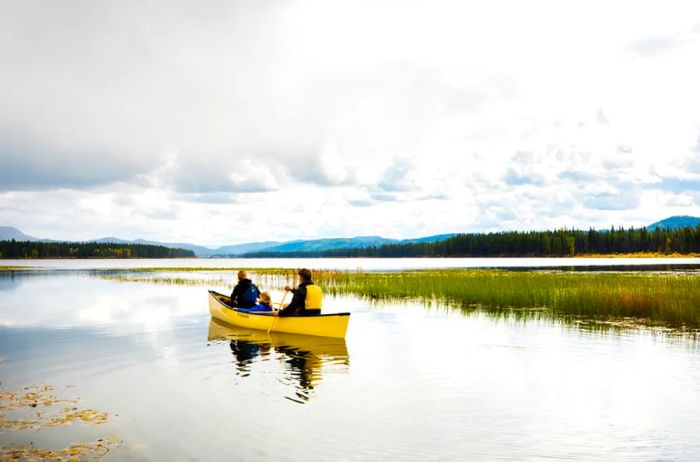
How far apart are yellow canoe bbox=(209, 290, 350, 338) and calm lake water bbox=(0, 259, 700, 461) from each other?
501mm

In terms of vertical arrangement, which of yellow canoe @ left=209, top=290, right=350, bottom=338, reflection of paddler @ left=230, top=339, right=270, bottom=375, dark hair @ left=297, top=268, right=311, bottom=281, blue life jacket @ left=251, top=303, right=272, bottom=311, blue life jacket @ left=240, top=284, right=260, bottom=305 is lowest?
reflection of paddler @ left=230, top=339, right=270, bottom=375

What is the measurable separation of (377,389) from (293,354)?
5.74 metres

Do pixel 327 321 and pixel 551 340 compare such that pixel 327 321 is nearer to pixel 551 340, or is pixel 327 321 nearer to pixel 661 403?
pixel 551 340

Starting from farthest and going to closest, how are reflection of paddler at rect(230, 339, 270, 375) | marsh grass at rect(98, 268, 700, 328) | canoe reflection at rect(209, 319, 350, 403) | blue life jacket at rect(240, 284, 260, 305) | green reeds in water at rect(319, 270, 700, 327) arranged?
green reeds in water at rect(319, 270, 700, 327), marsh grass at rect(98, 268, 700, 328), blue life jacket at rect(240, 284, 260, 305), reflection of paddler at rect(230, 339, 270, 375), canoe reflection at rect(209, 319, 350, 403)

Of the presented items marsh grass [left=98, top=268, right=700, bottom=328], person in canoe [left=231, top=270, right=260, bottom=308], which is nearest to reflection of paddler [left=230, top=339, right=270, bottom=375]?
person in canoe [left=231, top=270, right=260, bottom=308]

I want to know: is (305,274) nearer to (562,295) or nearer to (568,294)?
(562,295)

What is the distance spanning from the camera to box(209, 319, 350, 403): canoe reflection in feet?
50.5

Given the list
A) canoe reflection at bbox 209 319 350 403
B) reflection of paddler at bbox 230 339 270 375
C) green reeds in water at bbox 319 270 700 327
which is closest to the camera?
canoe reflection at bbox 209 319 350 403

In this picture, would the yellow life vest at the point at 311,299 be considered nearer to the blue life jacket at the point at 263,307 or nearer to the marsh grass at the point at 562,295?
the blue life jacket at the point at 263,307

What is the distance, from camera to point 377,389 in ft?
46.2

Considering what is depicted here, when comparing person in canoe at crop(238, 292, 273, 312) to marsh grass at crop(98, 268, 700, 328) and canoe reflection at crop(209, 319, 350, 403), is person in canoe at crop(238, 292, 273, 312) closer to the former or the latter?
canoe reflection at crop(209, 319, 350, 403)

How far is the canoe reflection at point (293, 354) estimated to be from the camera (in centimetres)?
1541

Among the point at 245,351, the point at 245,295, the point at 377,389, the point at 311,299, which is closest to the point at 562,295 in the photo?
the point at 311,299

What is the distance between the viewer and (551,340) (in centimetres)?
2084
